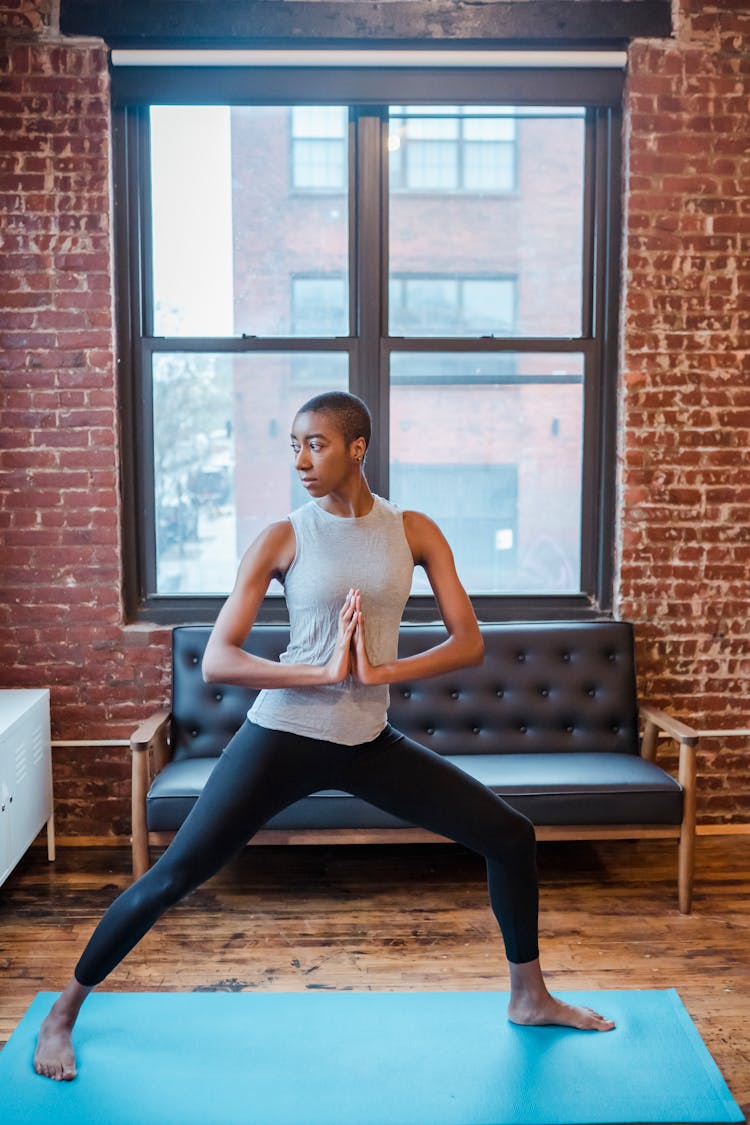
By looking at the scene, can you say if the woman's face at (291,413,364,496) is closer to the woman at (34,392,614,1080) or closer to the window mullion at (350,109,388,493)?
the woman at (34,392,614,1080)

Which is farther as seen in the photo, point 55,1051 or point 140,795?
point 140,795

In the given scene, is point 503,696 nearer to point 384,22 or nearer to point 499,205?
point 499,205

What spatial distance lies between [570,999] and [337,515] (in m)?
1.54

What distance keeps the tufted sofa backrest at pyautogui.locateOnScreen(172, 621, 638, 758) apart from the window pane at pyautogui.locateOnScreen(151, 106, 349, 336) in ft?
4.26

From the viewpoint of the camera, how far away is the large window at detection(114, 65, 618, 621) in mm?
3854

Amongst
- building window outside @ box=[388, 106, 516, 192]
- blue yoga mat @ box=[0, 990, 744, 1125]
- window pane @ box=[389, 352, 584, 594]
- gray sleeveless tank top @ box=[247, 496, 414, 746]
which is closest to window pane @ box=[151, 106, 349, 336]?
building window outside @ box=[388, 106, 516, 192]

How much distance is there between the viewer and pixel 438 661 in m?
2.19

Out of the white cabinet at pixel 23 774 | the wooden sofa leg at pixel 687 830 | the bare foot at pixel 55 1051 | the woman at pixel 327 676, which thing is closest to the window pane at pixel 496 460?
the wooden sofa leg at pixel 687 830

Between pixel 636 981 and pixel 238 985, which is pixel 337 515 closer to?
pixel 238 985

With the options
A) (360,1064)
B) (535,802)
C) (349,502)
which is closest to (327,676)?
(349,502)

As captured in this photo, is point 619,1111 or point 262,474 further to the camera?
point 262,474

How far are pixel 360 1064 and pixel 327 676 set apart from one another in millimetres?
1048

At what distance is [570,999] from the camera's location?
265 cm

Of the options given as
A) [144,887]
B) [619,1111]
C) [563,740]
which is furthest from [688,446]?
[144,887]
